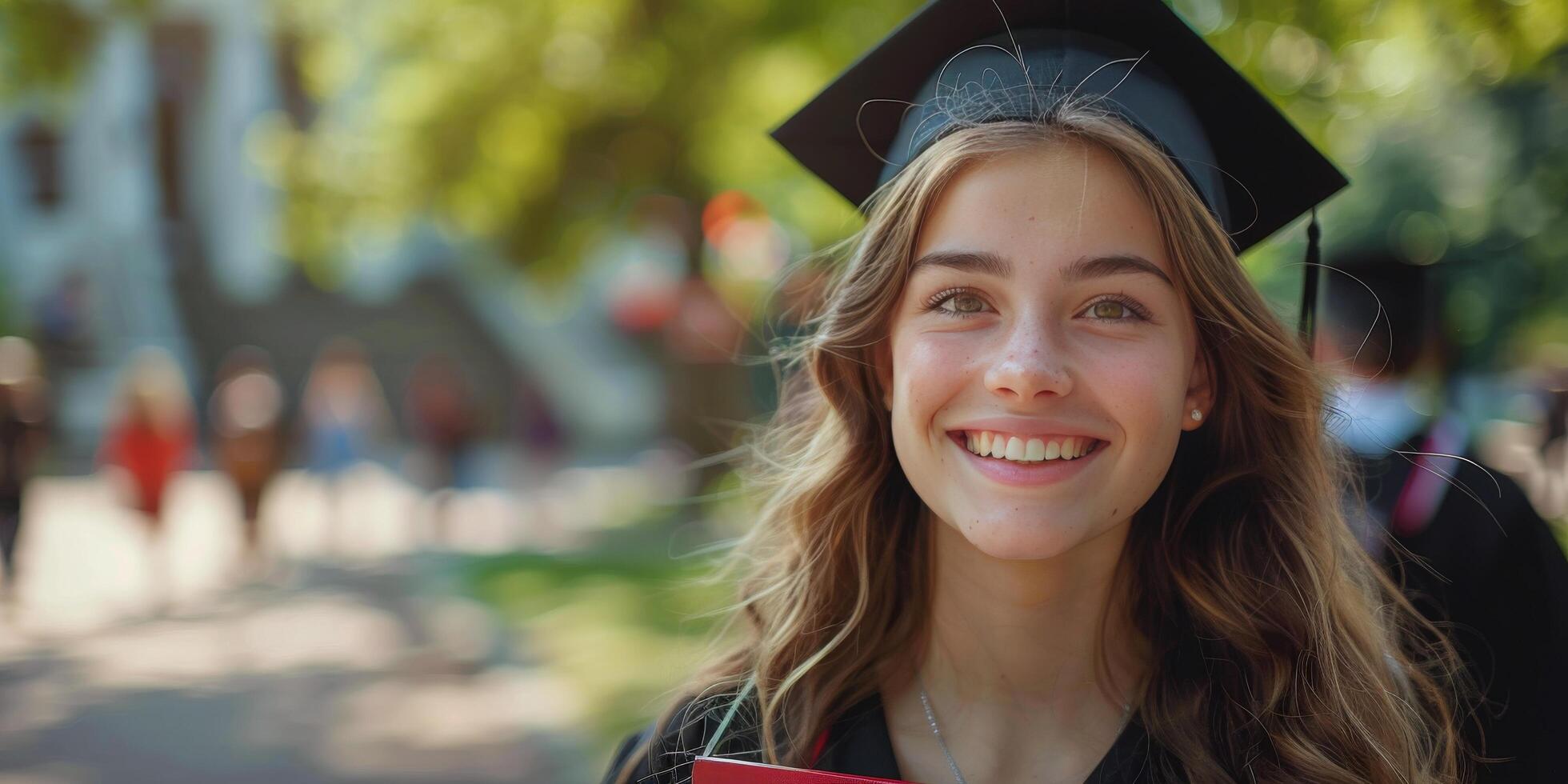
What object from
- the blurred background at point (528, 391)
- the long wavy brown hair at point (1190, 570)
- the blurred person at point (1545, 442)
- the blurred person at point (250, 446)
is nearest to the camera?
the long wavy brown hair at point (1190, 570)

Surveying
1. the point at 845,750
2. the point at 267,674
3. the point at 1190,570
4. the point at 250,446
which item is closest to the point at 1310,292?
the point at 1190,570

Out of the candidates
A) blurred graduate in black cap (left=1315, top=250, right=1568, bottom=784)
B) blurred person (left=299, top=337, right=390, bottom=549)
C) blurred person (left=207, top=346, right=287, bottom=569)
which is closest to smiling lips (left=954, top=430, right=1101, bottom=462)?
blurred graduate in black cap (left=1315, top=250, right=1568, bottom=784)

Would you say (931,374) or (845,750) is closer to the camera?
(931,374)

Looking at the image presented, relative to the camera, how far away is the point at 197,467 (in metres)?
19.1

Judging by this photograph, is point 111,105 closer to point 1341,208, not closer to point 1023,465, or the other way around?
point 1341,208

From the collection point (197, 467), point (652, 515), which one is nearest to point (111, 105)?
point (197, 467)

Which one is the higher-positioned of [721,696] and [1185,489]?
[1185,489]

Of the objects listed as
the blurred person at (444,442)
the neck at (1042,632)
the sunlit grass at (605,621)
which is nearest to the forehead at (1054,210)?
the neck at (1042,632)

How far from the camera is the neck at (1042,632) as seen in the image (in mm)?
2088

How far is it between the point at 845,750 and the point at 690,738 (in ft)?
0.86

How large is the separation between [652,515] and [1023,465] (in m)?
12.9

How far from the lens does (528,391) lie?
1706cm

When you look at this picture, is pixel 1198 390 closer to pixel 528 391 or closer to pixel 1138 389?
pixel 1138 389

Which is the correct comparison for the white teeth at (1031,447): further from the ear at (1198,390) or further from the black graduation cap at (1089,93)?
the black graduation cap at (1089,93)
